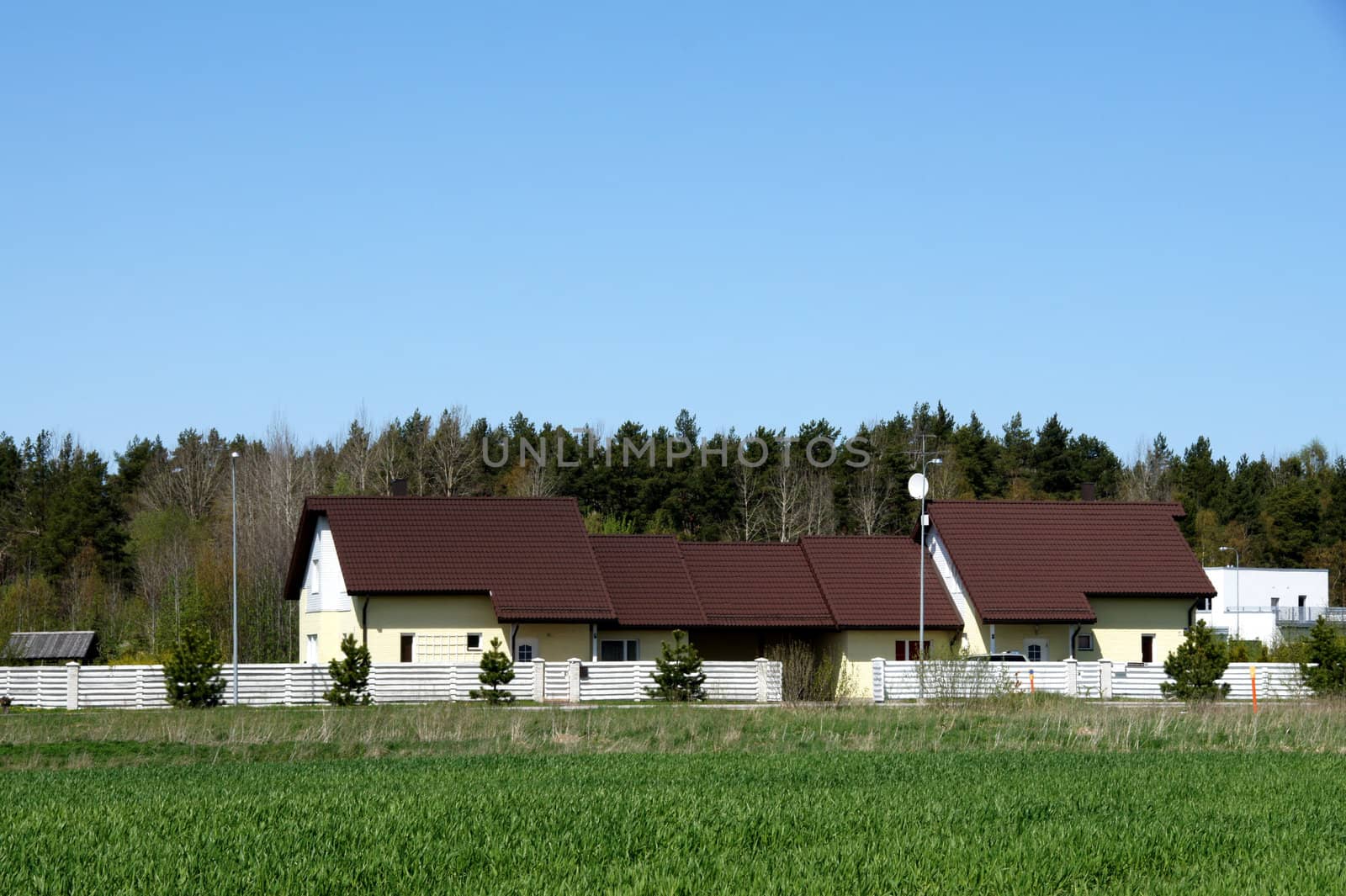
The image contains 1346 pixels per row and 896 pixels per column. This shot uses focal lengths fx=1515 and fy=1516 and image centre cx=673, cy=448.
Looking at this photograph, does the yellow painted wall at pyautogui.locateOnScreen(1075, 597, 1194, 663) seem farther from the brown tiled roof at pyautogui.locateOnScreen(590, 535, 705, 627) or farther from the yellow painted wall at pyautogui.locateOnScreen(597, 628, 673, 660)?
the yellow painted wall at pyautogui.locateOnScreen(597, 628, 673, 660)

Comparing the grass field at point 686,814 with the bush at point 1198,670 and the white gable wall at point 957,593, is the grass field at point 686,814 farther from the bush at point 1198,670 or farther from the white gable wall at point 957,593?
the white gable wall at point 957,593

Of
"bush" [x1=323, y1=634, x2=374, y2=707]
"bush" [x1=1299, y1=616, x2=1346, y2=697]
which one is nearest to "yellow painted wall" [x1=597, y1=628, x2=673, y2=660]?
"bush" [x1=323, y1=634, x2=374, y2=707]

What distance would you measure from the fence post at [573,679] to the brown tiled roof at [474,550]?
2.35 m

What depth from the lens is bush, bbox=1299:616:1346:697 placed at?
3847 centimetres

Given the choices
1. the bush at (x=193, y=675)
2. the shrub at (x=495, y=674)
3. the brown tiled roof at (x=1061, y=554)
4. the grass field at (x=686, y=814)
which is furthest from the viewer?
the brown tiled roof at (x=1061, y=554)

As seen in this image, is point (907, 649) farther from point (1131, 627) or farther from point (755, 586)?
point (1131, 627)

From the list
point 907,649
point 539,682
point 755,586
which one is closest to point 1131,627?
point 907,649

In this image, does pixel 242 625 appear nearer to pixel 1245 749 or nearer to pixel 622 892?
pixel 1245 749

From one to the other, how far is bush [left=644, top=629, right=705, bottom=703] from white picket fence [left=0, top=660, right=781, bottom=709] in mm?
315

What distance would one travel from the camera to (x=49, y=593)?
68.2m

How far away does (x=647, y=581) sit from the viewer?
147 feet

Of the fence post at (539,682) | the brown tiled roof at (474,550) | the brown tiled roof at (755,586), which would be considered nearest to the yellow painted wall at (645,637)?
the brown tiled roof at (755,586)

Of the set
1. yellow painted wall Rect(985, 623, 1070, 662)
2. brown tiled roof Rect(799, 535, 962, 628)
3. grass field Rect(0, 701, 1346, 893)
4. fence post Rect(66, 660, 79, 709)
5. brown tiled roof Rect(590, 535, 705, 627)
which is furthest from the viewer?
brown tiled roof Rect(799, 535, 962, 628)

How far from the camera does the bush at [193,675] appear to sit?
36.2m
